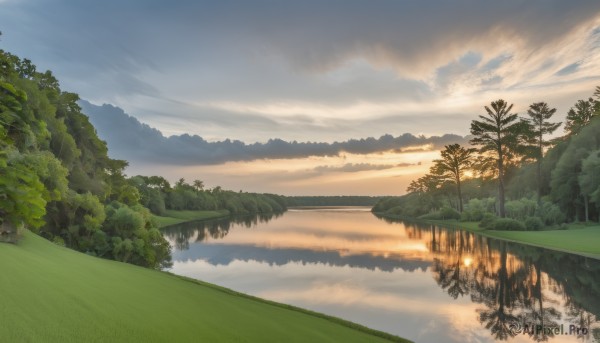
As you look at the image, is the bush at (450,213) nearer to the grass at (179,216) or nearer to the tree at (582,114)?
the tree at (582,114)

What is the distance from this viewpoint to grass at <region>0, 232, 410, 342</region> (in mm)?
8297

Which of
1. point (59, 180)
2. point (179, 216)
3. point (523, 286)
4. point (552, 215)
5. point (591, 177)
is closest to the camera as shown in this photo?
point (59, 180)

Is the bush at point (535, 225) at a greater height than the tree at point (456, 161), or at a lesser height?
lesser

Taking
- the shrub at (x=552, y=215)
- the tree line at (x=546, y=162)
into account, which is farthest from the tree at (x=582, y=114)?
the shrub at (x=552, y=215)

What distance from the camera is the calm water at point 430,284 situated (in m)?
19.2

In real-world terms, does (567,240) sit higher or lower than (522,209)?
lower

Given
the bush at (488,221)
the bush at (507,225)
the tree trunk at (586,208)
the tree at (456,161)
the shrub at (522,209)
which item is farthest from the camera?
the tree at (456,161)

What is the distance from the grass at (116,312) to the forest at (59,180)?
2.30 m

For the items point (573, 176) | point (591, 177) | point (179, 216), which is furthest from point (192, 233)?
point (573, 176)

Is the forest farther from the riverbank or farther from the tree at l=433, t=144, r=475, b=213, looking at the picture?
the tree at l=433, t=144, r=475, b=213

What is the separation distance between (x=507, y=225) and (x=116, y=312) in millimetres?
64722

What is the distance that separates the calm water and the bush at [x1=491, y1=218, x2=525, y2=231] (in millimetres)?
11843

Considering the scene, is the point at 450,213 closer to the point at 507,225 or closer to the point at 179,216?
the point at 507,225

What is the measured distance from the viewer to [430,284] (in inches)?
1134
